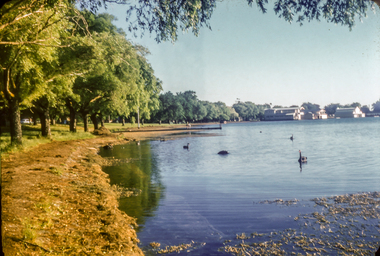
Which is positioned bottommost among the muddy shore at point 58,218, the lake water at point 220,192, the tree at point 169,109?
the lake water at point 220,192

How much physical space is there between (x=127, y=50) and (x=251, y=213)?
31935 millimetres

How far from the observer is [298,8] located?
7.56 metres

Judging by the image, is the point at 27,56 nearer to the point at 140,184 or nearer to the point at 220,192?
the point at 140,184

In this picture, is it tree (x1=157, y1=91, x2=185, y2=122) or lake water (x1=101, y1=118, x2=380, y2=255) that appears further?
tree (x1=157, y1=91, x2=185, y2=122)

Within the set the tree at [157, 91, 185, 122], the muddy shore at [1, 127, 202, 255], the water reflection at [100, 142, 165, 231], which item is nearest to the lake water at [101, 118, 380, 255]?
the water reflection at [100, 142, 165, 231]

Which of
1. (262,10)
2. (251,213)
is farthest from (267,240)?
(262,10)

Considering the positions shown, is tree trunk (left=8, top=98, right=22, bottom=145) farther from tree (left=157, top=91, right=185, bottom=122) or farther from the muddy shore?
tree (left=157, top=91, right=185, bottom=122)

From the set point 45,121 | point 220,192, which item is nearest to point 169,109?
point 45,121

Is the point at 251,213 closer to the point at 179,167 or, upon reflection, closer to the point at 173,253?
the point at 173,253

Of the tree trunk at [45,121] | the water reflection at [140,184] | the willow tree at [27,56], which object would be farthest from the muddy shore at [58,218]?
the tree trunk at [45,121]

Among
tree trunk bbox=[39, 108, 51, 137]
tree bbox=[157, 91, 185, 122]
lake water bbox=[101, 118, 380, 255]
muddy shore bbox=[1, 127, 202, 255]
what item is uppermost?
tree bbox=[157, 91, 185, 122]

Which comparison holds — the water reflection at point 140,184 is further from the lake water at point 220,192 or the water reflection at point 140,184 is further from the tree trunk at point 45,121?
the tree trunk at point 45,121

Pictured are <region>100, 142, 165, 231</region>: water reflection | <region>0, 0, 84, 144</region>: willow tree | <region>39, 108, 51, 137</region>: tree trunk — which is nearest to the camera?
<region>100, 142, 165, 231</region>: water reflection

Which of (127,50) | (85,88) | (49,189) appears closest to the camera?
(49,189)
